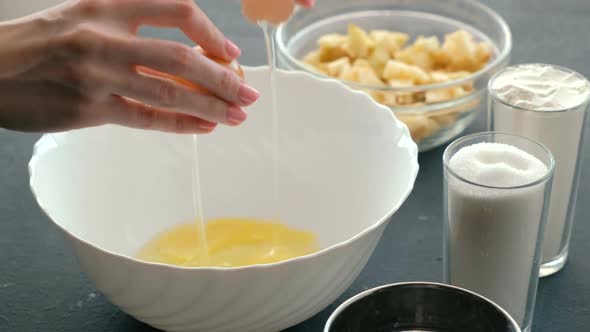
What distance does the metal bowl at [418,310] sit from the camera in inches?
35.9

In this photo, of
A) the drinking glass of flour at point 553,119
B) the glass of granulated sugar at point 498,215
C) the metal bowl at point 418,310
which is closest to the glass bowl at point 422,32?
the drinking glass of flour at point 553,119

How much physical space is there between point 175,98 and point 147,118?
0.27ft

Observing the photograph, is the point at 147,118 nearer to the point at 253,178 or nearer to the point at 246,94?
the point at 246,94

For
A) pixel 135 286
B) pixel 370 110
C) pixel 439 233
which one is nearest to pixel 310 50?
pixel 370 110

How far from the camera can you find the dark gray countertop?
1112 mm

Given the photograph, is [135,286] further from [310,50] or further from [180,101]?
[310,50]

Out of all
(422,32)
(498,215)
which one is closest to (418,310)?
(498,215)

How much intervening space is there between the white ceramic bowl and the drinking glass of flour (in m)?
0.14

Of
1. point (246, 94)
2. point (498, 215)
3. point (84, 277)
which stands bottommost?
point (84, 277)

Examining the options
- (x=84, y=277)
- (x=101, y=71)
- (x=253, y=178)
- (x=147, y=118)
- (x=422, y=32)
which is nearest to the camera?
(x=101, y=71)

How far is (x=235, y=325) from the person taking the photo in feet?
3.25

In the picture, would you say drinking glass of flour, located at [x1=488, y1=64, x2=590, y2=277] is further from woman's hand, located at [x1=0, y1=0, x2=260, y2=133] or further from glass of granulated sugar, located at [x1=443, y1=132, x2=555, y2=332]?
woman's hand, located at [x1=0, y1=0, x2=260, y2=133]

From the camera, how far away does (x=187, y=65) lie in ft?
3.19

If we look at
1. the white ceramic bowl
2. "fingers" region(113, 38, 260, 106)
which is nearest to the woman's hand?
"fingers" region(113, 38, 260, 106)
